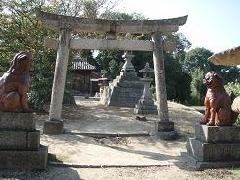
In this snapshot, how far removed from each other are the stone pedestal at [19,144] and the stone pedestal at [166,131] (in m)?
5.15

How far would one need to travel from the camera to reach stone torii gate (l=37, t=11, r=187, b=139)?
1230cm

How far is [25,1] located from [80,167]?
12.8 metres

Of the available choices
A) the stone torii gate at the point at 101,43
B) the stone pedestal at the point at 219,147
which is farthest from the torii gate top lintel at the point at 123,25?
the stone pedestal at the point at 219,147

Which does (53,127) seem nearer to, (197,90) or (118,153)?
(118,153)

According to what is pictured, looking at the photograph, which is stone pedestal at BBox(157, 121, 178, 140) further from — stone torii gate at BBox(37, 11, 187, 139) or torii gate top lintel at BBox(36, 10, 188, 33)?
torii gate top lintel at BBox(36, 10, 188, 33)

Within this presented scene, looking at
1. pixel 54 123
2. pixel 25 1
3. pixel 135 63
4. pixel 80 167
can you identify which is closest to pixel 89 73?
pixel 135 63

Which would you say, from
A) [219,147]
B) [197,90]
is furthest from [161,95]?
[197,90]

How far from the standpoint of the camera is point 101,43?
41.7 feet

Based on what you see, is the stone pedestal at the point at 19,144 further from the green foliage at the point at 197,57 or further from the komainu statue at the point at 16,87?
the green foliage at the point at 197,57

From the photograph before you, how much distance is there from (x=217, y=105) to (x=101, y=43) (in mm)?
5308

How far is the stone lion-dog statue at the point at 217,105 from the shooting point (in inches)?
338

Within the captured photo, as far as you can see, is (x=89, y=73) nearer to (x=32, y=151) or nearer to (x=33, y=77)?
(x=33, y=77)

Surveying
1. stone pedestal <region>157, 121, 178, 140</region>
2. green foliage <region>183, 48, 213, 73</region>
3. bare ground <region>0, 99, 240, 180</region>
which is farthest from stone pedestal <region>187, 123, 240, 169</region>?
green foliage <region>183, 48, 213, 73</region>

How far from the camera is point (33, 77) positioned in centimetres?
1753
